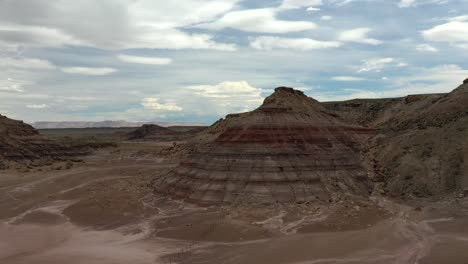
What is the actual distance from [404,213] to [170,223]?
18.4 metres

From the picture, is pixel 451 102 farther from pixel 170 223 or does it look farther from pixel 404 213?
pixel 170 223

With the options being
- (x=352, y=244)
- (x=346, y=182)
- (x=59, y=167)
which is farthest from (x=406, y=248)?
(x=59, y=167)

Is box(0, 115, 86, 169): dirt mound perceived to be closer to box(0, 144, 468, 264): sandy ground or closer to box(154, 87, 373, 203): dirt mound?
box(0, 144, 468, 264): sandy ground

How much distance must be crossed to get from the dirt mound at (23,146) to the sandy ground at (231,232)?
35227 mm

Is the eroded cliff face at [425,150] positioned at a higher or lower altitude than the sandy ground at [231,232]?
higher

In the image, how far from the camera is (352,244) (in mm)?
28625

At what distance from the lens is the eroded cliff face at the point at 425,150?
37.9 metres

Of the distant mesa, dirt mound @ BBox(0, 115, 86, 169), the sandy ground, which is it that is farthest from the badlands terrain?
the distant mesa

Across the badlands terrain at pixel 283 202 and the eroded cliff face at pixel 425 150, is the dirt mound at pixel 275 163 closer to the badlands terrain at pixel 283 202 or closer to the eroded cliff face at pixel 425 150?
the badlands terrain at pixel 283 202

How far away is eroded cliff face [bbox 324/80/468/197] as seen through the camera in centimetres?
3791

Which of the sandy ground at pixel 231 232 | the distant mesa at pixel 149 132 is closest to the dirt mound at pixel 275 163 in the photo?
the sandy ground at pixel 231 232

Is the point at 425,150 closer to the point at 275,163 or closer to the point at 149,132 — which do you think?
the point at 275,163

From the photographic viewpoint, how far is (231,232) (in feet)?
105

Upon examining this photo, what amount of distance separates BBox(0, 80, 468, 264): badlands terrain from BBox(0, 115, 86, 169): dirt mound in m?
25.2
